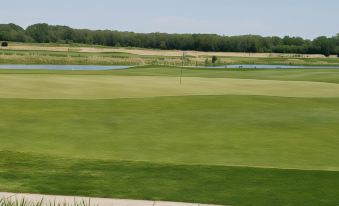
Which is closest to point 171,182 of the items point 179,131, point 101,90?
point 179,131

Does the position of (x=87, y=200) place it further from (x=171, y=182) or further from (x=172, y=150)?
(x=172, y=150)

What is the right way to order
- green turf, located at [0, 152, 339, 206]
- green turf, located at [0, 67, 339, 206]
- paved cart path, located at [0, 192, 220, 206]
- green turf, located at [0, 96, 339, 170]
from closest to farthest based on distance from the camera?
paved cart path, located at [0, 192, 220, 206] → green turf, located at [0, 152, 339, 206] → green turf, located at [0, 67, 339, 206] → green turf, located at [0, 96, 339, 170]

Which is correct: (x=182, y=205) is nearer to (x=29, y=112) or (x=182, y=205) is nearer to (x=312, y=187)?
(x=312, y=187)

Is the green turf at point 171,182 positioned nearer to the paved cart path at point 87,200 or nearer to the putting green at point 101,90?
the paved cart path at point 87,200

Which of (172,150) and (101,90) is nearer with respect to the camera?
(172,150)

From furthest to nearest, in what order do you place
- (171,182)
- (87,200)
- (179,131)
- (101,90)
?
(101,90)
(179,131)
(171,182)
(87,200)

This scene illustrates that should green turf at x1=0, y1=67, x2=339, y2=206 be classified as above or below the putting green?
above

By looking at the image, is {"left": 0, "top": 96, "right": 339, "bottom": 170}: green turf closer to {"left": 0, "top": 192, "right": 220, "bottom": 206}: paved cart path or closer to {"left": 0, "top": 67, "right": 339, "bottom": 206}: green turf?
{"left": 0, "top": 67, "right": 339, "bottom": 206}: green turf

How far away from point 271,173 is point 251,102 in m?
15.5

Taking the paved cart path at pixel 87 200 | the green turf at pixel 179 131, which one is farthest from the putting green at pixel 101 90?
the paved cart path at pixel 87 200

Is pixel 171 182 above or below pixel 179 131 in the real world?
above

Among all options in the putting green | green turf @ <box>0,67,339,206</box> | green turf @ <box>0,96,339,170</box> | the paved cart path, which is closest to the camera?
the paved cart path

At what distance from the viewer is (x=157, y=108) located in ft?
77.2

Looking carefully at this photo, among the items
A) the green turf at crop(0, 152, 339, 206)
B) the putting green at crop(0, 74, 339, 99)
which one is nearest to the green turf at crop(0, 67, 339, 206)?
the green turf at crop(0, 152, 339, 206)
